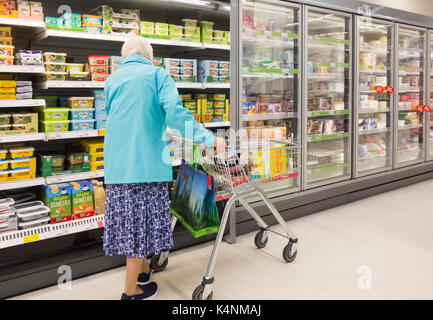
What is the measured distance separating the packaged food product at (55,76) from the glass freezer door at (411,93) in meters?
4.69

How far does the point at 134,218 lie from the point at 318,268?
1.50 metres

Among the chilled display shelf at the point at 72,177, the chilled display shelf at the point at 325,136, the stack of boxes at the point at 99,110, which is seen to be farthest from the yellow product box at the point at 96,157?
the chilled display shelf at the point at 325,136

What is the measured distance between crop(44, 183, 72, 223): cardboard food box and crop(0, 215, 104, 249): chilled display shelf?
0.25ft

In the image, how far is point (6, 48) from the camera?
9.09 ft

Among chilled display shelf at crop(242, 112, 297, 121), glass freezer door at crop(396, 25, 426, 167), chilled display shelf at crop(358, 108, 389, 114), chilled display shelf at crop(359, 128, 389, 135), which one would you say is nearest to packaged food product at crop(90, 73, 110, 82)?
chilled display shelf at crop(242, 112, 297, 121)

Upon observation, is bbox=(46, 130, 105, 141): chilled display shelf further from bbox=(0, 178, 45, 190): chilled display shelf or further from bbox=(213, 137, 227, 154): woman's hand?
bbox=(213, 137, 227, 154): woman's hand

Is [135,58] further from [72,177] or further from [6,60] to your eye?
[72,177]

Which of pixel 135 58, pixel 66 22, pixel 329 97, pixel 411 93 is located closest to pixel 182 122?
pixel 135 58

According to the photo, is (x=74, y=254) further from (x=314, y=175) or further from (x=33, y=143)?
(x=314, y=175)

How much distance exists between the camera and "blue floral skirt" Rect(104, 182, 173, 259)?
7.82ft

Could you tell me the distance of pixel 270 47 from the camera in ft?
15.0
